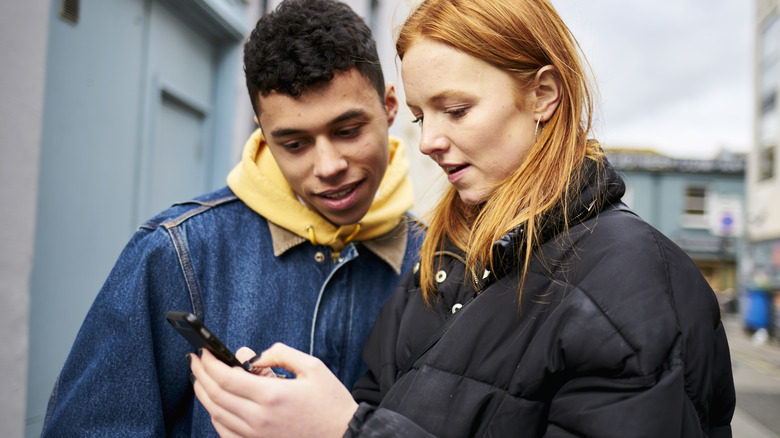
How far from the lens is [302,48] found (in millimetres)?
1627

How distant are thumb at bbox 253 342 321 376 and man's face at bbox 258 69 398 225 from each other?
628mm

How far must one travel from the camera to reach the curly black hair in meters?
1.62

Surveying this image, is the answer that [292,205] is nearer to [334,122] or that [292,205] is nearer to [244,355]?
[334,122]

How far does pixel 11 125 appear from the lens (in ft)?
6.53

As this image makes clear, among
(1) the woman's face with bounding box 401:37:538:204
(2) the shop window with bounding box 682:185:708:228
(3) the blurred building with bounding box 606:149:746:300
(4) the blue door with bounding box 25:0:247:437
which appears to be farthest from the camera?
(2) the shop window with bounding box 682:185:708:228

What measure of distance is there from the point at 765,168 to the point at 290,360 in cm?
1656

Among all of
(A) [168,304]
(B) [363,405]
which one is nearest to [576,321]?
(B) [363,405]

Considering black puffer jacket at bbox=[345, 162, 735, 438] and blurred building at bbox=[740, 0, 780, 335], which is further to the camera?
blurred building at bbox=[740, 0, 780, 335]

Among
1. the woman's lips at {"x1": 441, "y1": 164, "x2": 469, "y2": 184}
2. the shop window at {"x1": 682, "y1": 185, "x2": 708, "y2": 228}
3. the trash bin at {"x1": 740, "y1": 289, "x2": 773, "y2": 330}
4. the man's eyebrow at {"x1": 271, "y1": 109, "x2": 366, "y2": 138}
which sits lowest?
the trash bin at {"x1": 740, "y1": 289, "x2": 773, "y2": 330}

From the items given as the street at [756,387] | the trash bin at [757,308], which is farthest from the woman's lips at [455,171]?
the trash bin at [757,308]

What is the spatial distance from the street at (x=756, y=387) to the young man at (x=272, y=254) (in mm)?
5440

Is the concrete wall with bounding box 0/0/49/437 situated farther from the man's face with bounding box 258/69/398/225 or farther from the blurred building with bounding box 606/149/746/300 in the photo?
the blurred building with bounding box 606/149/746/300

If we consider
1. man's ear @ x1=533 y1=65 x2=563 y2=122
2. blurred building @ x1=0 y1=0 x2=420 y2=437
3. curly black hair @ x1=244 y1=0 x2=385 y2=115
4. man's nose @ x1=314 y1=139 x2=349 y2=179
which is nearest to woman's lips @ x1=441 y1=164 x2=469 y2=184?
man's ear @ x1=533 y1=65 x2=563 y2=122

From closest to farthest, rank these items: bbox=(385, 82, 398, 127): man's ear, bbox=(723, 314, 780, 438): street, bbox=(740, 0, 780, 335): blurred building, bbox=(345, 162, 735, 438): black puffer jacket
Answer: bbox=(345, 162, 735, 438): black puffer jacket
bbox=(385, 82, 398, 127): man's ear
bbox=(723, 314, 780, 438): street
bbox=(740, 0, 780, 335): blurred building
